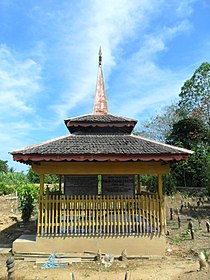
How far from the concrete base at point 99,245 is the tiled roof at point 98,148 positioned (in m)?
2.50

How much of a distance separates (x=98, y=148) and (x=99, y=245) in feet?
9.60

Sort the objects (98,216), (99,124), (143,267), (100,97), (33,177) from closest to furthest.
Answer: (143,267) < (98,216) < (99,124) < (100,97) < (33,177)

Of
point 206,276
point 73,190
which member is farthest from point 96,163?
point 206,276

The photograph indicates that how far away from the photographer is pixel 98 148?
852 centimetres

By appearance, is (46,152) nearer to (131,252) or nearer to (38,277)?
(38,277)

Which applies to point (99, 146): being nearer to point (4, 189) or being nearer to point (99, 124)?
point (99, 124)

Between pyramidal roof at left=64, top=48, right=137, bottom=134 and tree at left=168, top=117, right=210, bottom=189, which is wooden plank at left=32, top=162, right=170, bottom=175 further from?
tree at left=168, top=117, right=210, bottom=189

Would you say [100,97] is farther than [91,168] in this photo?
Yes

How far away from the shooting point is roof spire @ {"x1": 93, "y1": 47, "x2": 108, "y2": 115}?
11835 mm

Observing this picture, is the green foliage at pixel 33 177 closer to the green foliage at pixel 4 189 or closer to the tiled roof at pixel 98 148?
the green foliage at pixel 4 189

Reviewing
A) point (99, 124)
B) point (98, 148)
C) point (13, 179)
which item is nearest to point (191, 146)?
point (99, 124)

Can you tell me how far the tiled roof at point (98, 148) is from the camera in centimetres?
807

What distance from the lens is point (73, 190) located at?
10.3 meters

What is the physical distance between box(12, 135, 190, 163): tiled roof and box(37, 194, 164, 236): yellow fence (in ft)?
4.67
